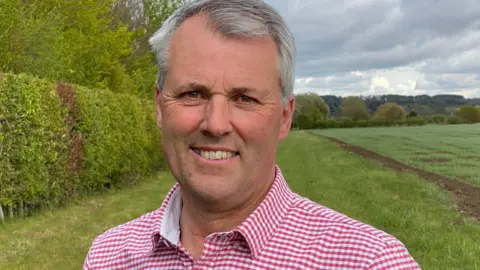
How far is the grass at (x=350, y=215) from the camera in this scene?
6.71 m

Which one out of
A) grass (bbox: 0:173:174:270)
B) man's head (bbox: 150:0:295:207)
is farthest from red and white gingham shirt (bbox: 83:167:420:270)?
grass (bbox: 0:173:174:270)

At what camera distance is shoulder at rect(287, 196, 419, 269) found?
4.83 ft

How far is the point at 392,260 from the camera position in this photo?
1.46 metres

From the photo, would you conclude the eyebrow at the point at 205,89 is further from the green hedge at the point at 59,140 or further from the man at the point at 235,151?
the green hedge at the point at 59,140

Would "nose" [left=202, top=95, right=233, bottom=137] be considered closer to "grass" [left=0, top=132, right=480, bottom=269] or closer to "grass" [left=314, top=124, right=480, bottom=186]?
"grass" [left=0, top=132, right=480, bottom=269]

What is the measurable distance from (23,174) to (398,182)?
960 centimetres

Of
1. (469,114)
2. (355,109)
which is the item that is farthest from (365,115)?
(469,114)

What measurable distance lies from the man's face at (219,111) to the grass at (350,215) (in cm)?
514

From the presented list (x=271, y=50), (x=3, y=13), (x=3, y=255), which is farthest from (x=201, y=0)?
(x=3, y=13)

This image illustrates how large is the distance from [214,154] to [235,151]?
0.07 metres

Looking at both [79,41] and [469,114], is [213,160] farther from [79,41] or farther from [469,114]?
[469,114]

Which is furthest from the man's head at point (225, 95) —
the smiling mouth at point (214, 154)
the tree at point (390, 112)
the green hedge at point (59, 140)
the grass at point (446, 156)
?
the tree at point (390, 112)

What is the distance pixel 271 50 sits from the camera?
1664 mm

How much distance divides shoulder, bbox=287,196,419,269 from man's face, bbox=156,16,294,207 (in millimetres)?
218
